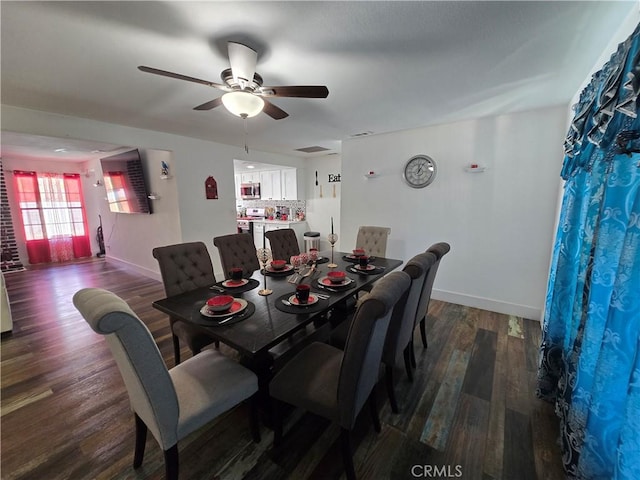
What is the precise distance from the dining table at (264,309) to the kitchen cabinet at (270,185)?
4429mm

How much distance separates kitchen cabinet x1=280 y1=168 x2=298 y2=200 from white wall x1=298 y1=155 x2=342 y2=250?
1.04 ft

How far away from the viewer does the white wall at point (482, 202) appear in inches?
114

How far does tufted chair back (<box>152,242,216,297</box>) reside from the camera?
6.92 ft

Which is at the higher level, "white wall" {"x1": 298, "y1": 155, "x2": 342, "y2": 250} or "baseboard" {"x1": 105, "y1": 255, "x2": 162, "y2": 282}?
"white wall" {"x1": 298, "y1": 155, "x2": 342, "y2": 250}

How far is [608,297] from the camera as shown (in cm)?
115

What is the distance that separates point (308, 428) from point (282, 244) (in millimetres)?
2018

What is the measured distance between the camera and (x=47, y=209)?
19.3 feet

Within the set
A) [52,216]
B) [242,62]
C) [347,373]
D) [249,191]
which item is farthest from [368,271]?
[52,216]

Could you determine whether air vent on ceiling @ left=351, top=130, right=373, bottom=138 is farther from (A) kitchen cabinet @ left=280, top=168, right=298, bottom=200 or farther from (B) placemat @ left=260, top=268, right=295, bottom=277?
(A) kitchen cabinet @ left=280, top=168, right=298, bottom=200

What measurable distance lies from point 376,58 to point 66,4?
5.68ft

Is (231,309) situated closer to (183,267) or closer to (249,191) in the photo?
(183,267)

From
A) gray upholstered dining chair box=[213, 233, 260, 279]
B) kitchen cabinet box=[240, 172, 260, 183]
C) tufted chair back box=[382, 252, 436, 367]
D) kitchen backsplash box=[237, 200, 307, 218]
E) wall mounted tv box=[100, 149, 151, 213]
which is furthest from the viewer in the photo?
kitchen cabinet box=[240, 172, 260, 183]

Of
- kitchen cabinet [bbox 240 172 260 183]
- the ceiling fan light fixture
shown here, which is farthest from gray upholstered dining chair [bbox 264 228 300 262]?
kitchen cabinet [bbox 240 172 260 183]

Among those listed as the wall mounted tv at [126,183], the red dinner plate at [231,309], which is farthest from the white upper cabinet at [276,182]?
the red dinner plate at [231,309]
